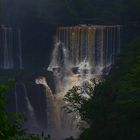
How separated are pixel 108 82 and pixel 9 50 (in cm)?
1428

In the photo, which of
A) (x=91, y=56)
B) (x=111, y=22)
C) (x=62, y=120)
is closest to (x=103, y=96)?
(x=62, y=120)

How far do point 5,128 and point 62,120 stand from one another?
97.7ft

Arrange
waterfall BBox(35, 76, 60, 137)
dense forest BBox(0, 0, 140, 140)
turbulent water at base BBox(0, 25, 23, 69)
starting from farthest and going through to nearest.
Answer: turbulent water at base BBox(0, 25, 23, 69)
waterfall BBox(35, 76, 60, 137)
dense forest BBox(0, 0, 140, 140)

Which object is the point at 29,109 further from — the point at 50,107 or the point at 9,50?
the point at 9,50

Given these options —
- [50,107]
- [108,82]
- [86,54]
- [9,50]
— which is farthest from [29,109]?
[108,82]

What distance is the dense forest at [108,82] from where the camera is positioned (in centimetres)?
2000

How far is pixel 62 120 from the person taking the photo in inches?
1341

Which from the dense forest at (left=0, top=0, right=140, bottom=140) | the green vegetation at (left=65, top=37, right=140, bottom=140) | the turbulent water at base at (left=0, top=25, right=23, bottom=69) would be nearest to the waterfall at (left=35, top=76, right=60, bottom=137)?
the turbulent water at base at (left=0, top=25, right=23, bottom=69)

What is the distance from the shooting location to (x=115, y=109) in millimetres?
21266

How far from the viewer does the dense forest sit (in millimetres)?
20000

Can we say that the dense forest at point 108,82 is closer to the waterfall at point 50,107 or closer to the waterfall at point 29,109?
the waterfall at point 50,107

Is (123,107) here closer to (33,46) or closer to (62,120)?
(62,120)

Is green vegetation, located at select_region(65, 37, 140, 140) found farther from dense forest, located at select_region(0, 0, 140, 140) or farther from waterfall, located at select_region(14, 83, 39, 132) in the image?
waterfall, located at select_region(14, 83, 39, 132)

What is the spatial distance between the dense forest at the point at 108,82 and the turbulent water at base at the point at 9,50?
214 centimetres
